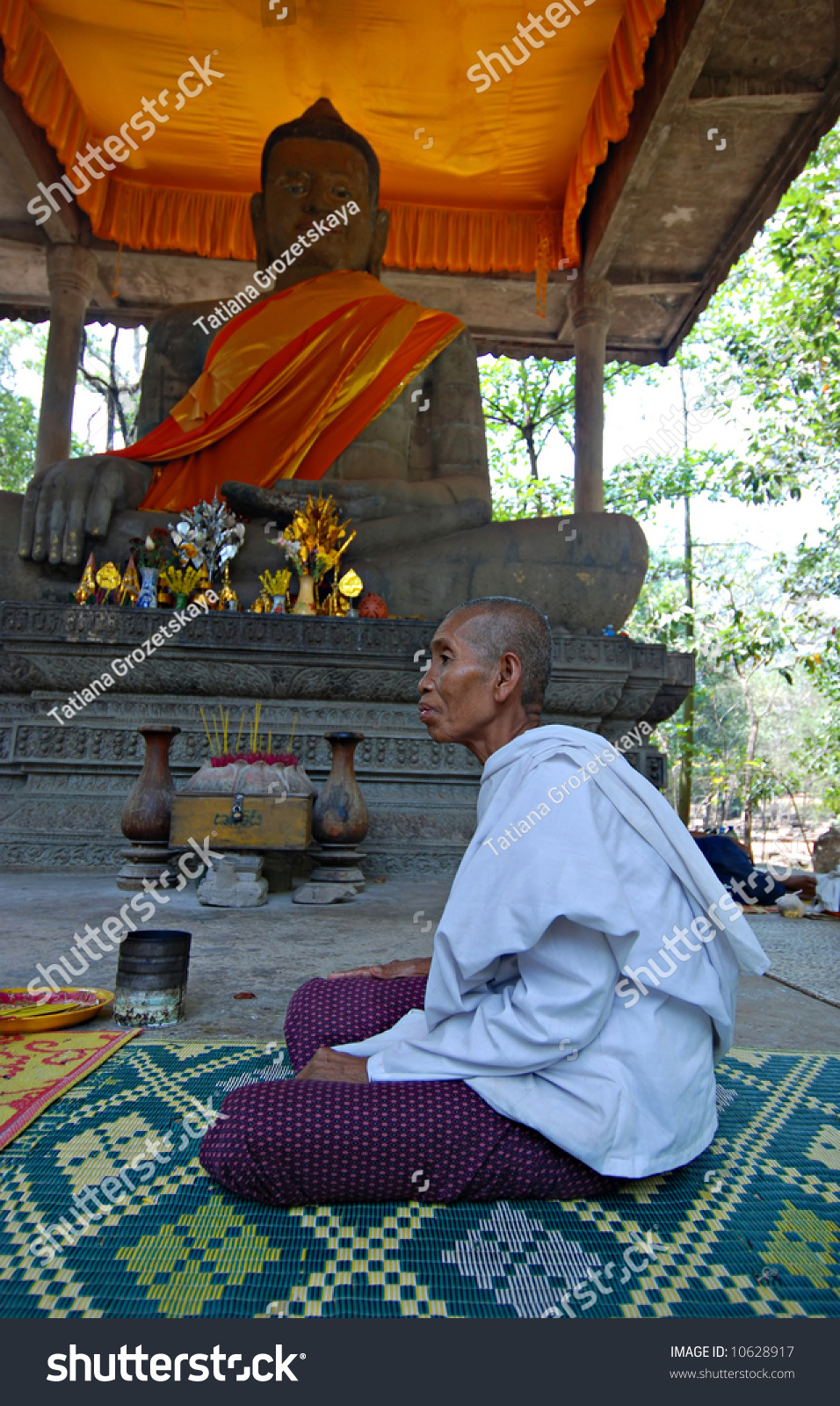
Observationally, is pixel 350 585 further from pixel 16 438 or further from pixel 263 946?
pixel 16 438

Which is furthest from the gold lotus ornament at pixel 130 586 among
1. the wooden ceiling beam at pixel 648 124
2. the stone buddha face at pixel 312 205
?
the wooden ceiling beam at pixel 648 124

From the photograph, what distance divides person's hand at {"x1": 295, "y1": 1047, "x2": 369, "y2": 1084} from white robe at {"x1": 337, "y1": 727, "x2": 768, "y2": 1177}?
3 cm

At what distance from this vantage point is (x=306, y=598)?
5.40m

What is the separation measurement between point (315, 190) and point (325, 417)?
1986 mm

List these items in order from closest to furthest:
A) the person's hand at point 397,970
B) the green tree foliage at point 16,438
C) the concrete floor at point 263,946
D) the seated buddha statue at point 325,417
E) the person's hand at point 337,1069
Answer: the person's hand at point 337,1069, the person's hand at point 397,970, the concrete floor at point 263,946, the seated buddha statue at point 325,417, the green tree foliage at point 16,438

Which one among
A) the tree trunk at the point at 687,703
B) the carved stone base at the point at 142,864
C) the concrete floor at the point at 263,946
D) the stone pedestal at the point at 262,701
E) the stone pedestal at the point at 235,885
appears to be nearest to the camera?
the concrete floor at the point at 263,946

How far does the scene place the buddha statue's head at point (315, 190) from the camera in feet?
22.9

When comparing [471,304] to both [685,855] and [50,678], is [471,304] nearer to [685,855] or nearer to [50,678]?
[50,678]

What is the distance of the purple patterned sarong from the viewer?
1.25 meters

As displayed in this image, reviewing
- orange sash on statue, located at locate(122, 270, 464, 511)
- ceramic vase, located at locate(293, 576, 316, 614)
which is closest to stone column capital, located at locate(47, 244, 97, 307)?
orange sash on statue, located at locate(122, 270, 464, 511)

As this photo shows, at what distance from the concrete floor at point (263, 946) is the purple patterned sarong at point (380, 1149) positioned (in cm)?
76

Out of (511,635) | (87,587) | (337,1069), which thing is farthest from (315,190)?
(337,1069)

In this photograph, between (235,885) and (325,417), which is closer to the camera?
(235,885)

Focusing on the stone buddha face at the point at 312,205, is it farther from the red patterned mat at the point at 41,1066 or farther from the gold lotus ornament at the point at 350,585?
the red patterned mat at the point at 41,1066
